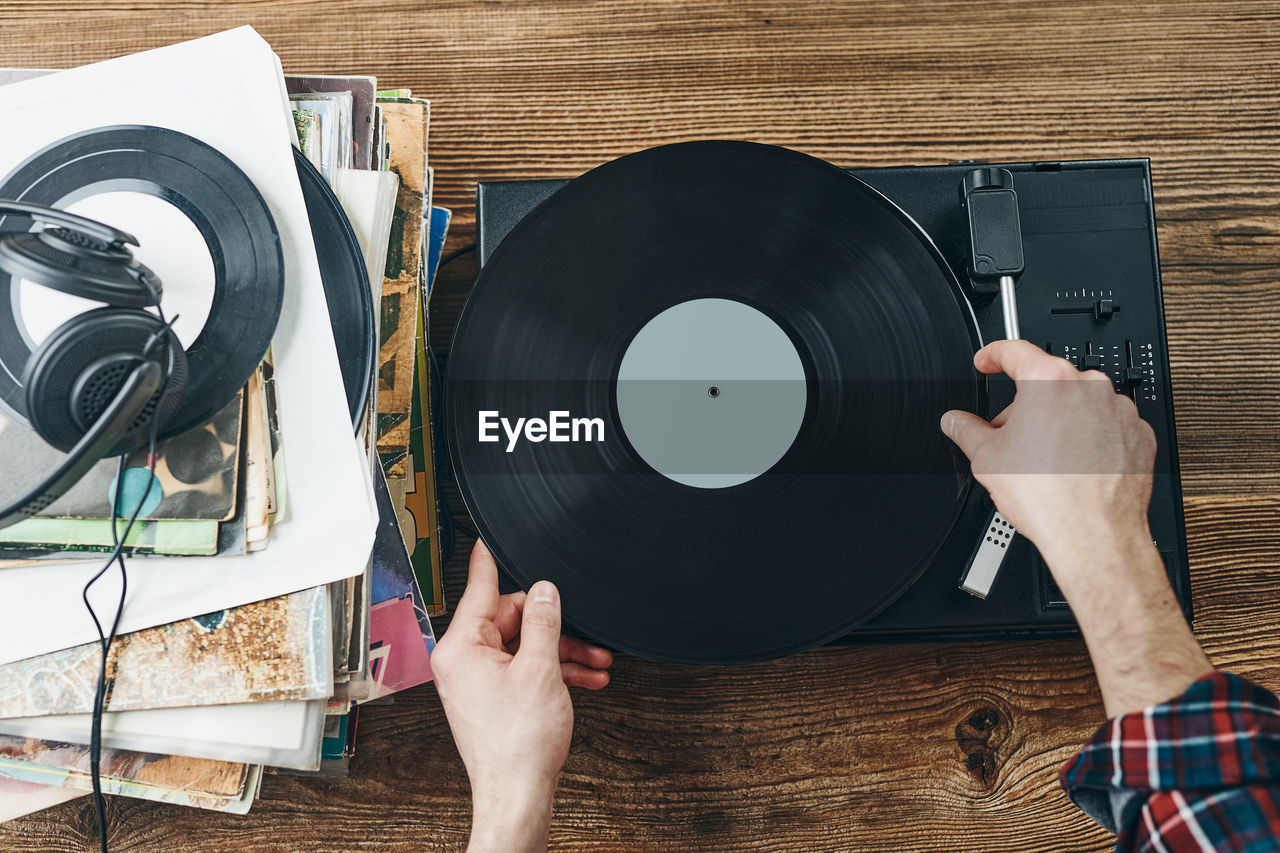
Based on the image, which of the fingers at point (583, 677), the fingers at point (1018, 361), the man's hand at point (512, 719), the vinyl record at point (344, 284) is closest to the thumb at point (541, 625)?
the man's hand at point (512, 719)

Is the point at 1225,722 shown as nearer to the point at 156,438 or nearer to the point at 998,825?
the point at 998,825

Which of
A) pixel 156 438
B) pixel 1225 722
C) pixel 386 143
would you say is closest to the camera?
pixel 1225 722

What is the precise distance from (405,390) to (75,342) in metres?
0.26

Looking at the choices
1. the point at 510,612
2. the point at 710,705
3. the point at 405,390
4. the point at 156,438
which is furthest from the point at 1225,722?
the point at 156,438

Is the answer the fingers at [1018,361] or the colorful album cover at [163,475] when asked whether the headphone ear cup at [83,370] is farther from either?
the fingers at [1018,361]

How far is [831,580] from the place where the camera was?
2.21 ft

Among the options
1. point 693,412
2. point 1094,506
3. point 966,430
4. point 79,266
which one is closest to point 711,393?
point 693,412

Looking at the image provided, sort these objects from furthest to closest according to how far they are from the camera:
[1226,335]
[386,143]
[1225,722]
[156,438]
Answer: [1226,335] → [386,143] → [156,438] → [1225,722]

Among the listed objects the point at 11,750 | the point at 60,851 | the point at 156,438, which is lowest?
the point at 60,851

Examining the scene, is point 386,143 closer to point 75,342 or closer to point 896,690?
point 75,342

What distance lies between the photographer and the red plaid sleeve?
1.68ft

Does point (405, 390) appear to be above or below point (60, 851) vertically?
above

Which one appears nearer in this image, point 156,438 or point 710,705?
point 156,438

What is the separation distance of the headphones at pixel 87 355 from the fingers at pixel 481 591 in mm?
298
